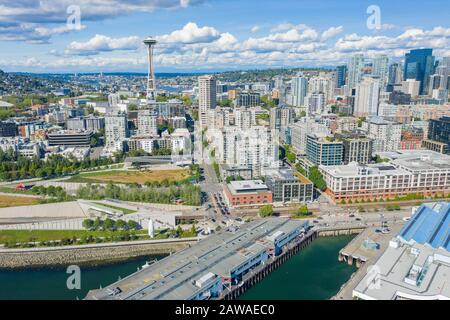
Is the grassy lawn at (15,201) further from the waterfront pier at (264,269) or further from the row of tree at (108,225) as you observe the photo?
the waterfront pier at (264,269)

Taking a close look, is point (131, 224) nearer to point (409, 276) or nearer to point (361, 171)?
point (409, 276)

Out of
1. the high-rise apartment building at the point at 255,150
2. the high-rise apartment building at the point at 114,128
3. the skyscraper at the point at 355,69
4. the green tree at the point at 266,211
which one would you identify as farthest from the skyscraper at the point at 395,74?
the green tree at the point at 266,211

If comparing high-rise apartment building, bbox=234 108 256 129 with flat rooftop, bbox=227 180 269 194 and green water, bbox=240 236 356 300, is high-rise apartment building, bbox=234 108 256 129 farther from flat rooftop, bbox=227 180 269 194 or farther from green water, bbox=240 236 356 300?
green water, bbox=240 236 356 300

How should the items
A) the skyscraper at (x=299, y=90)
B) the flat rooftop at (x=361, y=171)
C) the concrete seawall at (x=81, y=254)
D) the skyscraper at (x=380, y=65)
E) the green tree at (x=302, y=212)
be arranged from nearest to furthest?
the concrete seawall at (x=81, y=254), the green tree at (x=302, y=212), the flat rooftop at (x=361, y=171), the skyscraper at (x=299, y=90), the skyscraper at (x=380, y=65)

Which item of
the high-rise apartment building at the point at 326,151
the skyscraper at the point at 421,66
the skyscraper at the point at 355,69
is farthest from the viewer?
the skyscraper at the point at 421,66

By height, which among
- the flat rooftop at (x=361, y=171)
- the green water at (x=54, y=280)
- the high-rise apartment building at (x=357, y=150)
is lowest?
the green water at (x=54, y=280)
